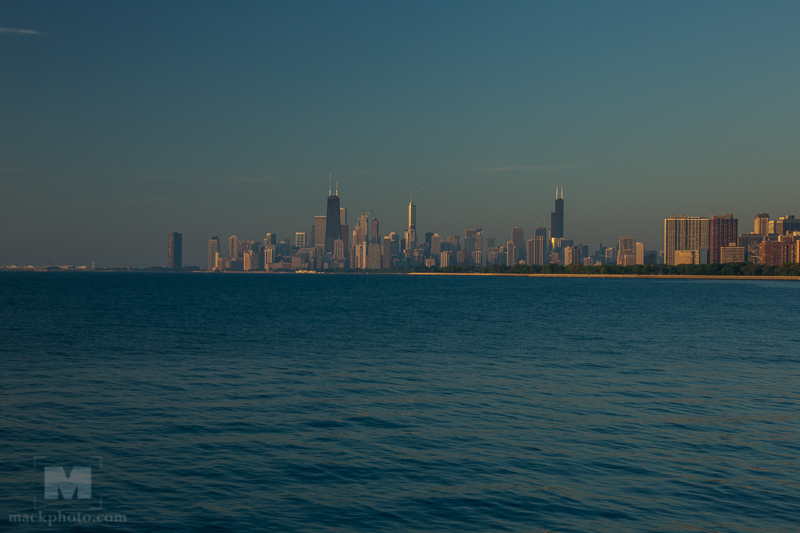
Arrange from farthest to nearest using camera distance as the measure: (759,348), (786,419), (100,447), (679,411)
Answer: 1. (759,348)
2. (679,411)
3. (786,419)
4. (100,447)

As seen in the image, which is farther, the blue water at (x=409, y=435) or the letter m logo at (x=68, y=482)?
the letter m logo at (x=68, y=482)

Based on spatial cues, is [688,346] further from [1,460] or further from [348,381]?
[1,460]

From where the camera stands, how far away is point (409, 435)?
21.7 metres

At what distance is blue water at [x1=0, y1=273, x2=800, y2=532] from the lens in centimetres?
1507

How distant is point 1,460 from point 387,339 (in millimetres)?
35629

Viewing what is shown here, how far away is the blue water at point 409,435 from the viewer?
49.4 ft

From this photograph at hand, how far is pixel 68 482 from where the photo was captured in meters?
16.8

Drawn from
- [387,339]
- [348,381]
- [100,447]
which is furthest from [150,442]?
[387,339]

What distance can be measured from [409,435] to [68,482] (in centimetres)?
1047

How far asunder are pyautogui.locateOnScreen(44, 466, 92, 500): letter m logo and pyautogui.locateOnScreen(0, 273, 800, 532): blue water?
27 cm

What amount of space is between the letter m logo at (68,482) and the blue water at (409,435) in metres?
0.27

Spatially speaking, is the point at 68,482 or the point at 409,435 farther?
the point at 409,435

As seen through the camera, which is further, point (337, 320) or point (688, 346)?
point (337, 320)

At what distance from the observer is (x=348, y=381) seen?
32375 mm
